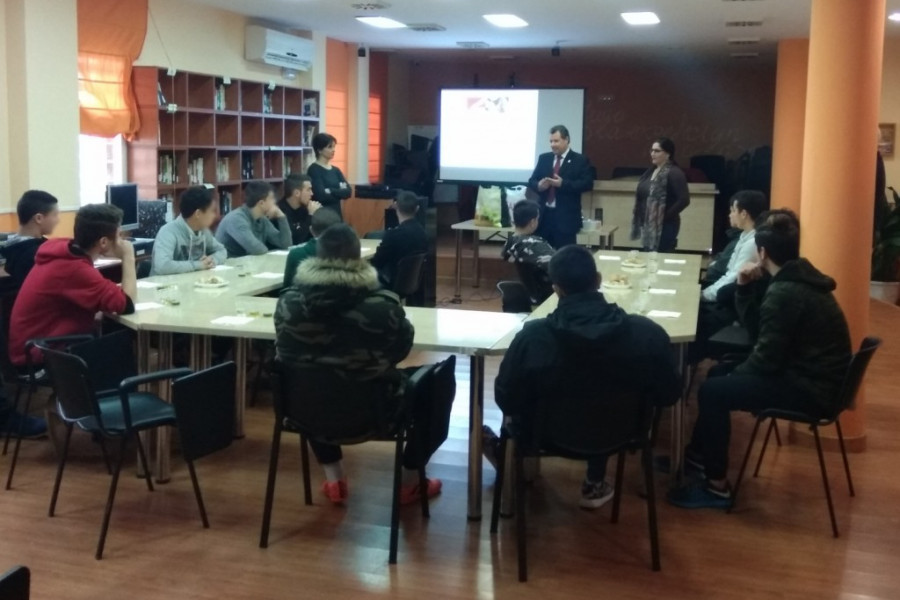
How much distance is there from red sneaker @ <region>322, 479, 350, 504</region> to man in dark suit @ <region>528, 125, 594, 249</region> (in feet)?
14.7

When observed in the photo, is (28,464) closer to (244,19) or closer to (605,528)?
(605,528)

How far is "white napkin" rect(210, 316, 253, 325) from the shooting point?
3982 mm

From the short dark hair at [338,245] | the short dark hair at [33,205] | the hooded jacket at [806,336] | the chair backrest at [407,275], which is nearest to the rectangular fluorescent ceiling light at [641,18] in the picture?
the chair backrest at [407,275]

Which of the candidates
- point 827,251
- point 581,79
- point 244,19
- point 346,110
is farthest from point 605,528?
point 581,79

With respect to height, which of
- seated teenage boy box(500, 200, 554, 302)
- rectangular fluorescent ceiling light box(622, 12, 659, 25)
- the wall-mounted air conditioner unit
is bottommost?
seated teenage boy box(500, 200, 554, 302)

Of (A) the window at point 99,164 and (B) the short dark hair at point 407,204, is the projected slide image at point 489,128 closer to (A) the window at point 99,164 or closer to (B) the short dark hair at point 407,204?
(A) the window at point 99,164

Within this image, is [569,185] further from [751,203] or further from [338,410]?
[338,410]

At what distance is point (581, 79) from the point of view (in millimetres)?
15055

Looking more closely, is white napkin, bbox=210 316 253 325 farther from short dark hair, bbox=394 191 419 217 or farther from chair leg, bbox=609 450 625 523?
short dark hair, bbox=394 191 419 217

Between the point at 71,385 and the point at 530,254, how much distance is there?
299cm

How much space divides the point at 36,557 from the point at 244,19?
24.0 feet

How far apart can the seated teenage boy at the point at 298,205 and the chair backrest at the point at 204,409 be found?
132 inches

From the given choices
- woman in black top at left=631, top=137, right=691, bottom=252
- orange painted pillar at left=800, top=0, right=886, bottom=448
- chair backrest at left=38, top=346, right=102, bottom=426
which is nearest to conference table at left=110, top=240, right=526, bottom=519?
chair backrest at left=38, top=346, right=102, bottom=426

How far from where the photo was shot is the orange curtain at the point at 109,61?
24.2 ft
